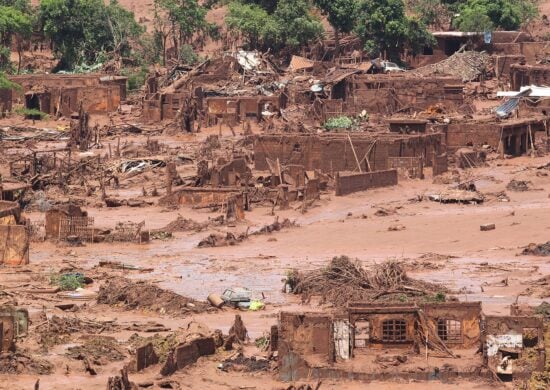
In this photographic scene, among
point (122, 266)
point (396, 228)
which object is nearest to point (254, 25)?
point (396, 228)

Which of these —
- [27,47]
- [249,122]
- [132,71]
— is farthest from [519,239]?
[27,47]

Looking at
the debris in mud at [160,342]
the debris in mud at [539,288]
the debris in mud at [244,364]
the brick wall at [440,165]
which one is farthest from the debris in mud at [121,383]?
the brick wall at [440,165]

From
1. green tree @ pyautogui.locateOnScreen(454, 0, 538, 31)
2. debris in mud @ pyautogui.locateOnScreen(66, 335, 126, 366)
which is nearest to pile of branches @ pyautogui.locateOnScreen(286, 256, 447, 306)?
debris in mud @ pyautogui.locateOnScreen(66, 335, 126, 366)

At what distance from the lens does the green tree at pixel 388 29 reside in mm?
74188

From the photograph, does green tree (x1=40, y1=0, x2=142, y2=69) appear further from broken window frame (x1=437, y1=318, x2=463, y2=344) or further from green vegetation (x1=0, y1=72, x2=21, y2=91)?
broken window frame (x1=437, y1=318, x2=463, y2=344)

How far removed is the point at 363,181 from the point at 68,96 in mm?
22729

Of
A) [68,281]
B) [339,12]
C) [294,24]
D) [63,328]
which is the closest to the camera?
[63,328]

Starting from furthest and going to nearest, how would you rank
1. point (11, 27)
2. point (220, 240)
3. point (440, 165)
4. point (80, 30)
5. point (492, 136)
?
point (80, 30)
point (11, 27)
point (492, 136)
point (440, 165)
point (220, 240)

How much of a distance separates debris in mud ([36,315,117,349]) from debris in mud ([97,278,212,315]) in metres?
1.49

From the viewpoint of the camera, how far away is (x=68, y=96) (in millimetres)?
67125

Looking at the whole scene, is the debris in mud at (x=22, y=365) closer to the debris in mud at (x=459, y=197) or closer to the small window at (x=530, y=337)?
the small window at (x=530, y=337)

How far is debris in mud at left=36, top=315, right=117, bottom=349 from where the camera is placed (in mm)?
28609

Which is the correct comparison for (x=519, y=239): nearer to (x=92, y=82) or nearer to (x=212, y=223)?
(x=212, y=223)

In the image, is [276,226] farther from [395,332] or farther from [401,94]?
[401,94]
